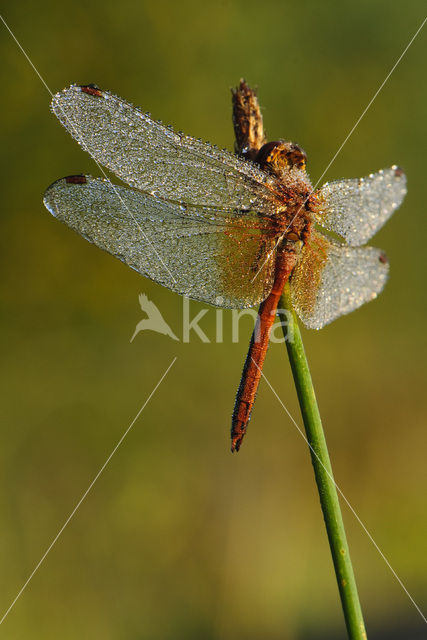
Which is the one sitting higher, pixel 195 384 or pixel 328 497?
pixel 195 384

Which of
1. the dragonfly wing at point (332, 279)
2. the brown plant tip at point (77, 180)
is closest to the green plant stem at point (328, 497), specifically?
the dragonfly wing at point (332, 279)

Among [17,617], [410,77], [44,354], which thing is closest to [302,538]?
[17,617]

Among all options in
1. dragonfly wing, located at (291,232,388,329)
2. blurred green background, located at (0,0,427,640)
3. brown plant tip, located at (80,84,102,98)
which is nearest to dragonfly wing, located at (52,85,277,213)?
brown plant tip, located at (80,84,102,98)

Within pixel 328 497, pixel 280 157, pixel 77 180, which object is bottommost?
pixel 328 497

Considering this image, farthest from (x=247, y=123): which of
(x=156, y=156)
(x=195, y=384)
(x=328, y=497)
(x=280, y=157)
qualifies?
(x=195, y=384)

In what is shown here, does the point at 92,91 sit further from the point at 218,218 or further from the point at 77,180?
the point at 218,218

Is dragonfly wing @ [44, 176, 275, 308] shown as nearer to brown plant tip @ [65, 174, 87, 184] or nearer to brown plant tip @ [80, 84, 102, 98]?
brown plant tip @ [65, 174, 87, 184]

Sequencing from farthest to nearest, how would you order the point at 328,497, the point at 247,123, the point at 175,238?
the point at 175,238 → the point at 247,123 → the point at 328,497

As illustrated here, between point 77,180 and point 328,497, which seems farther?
point 77,180
